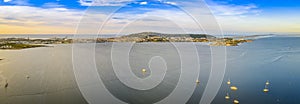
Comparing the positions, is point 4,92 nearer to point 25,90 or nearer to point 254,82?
point 25,90

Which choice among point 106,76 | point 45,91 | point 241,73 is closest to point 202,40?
point 241,73

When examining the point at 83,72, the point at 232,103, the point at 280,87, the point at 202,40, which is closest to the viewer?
the point at 232,103

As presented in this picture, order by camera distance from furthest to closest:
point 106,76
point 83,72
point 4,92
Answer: point 83,72
point 106,76
point 4,92

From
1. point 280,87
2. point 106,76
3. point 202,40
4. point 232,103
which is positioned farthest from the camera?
point 202,40

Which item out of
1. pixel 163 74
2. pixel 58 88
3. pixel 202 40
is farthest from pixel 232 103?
pixel 202 40

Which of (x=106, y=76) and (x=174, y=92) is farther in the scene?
(x=106, y=76)

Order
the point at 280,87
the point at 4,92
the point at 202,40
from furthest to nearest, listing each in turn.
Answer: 1. the point at 202,40
2. the point at 280,87
3. the point at 4,92

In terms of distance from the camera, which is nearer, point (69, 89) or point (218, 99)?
point (218, 99)

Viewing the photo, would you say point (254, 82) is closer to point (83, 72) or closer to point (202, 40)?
point (83, 72)

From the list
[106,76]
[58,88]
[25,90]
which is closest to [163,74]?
[106,76]
